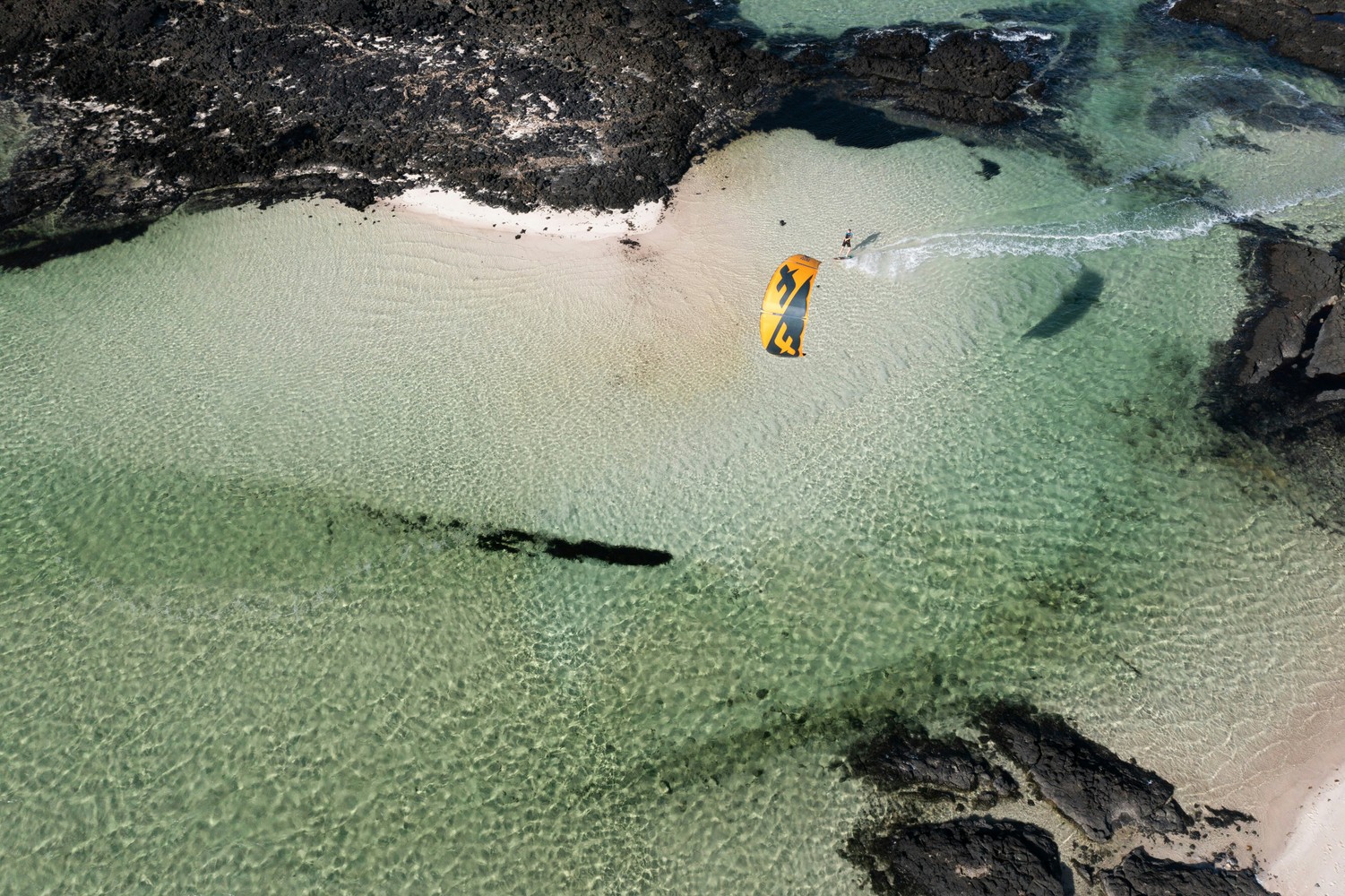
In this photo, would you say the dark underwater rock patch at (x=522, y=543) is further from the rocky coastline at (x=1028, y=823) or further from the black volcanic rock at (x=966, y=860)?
the black volcanic rock at (x=966, y=860)

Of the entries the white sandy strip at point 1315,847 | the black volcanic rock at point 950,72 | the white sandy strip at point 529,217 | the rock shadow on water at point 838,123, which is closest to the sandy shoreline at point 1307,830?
the white sandy strip at point 1315,847

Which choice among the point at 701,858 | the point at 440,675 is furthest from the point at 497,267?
the point at 701,858

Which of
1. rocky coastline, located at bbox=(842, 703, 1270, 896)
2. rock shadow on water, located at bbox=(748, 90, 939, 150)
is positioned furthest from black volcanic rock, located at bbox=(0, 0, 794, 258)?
rocky coastline, located at bbox=(842, 703, 1270, 896)

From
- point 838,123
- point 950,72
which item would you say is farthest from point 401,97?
point 950,72

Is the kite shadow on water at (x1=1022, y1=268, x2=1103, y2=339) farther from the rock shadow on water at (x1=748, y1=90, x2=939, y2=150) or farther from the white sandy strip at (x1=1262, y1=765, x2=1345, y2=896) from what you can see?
the white sandy strip at (x1=1262, y1=765, x2=1345, y2=896)

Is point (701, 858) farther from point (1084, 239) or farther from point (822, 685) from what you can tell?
point (1084, 239)
